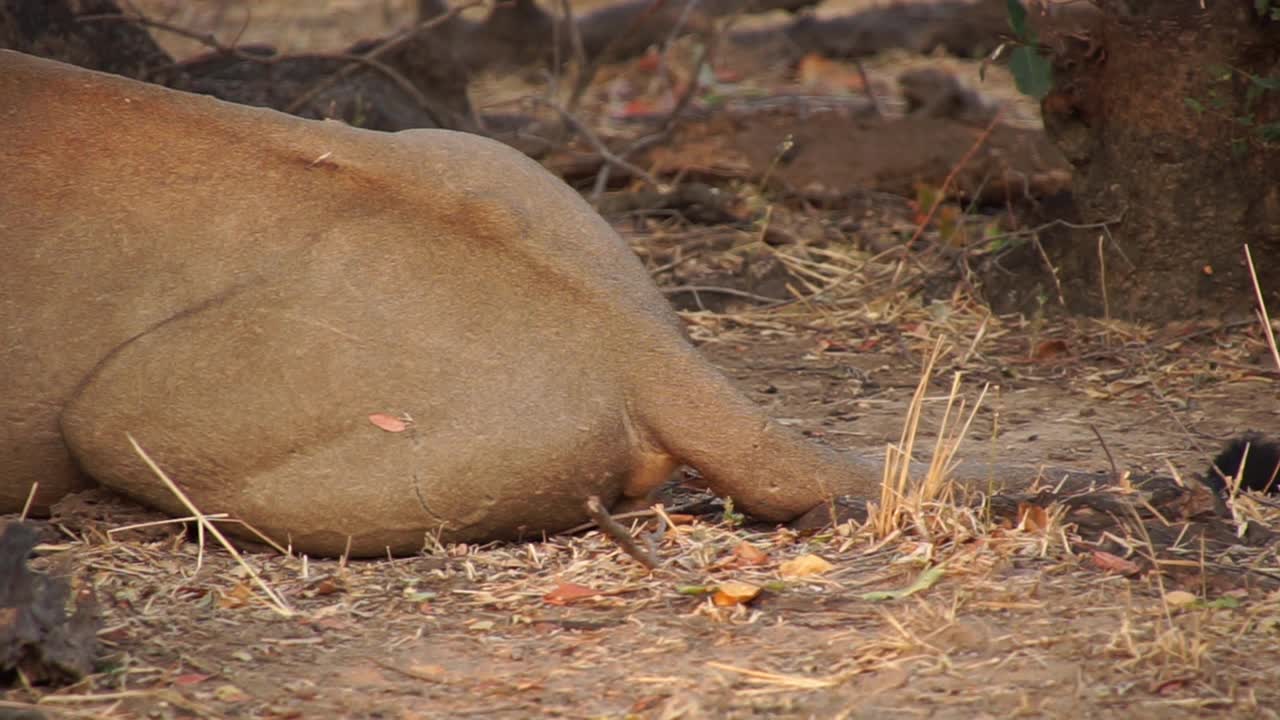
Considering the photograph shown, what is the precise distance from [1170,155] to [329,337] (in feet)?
8.69

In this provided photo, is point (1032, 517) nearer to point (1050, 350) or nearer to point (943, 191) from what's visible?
point (1050, 350)

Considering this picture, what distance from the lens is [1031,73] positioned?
4234mm

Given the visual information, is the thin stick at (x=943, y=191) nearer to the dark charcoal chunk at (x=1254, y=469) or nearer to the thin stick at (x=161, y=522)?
the dark charcoal chunk at (x=1254, y=469)

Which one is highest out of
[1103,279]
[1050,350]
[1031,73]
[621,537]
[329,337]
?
[1031,73]

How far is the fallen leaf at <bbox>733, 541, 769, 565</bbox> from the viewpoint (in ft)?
9.30

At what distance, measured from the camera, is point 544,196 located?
3090 mm

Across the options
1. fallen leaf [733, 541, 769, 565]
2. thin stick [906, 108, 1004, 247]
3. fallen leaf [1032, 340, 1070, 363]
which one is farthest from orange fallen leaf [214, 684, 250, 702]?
thin stick [906, 108, 1004, 247]

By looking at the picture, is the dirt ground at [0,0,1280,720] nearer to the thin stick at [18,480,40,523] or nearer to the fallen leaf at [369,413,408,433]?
the thin stick at [18,480,40,523]

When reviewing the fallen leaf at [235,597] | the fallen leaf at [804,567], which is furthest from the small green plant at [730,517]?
the fallen leaf at [235,597]

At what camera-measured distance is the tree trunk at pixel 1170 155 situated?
4.26 meters

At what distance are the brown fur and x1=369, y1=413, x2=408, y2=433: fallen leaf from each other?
14 millimetres

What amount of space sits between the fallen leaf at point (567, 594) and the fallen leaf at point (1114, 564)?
89 centimetres

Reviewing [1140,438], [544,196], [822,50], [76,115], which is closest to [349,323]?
[544,196]

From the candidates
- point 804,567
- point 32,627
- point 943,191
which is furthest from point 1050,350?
point 32,627
